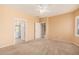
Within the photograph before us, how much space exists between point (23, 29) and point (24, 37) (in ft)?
0.78

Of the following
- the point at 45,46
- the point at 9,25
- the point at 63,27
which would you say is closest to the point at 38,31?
the point at 45,46

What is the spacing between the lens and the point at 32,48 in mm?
3230

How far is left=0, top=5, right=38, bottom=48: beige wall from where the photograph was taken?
3188 mm

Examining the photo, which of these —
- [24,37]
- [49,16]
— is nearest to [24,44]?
[24,37]

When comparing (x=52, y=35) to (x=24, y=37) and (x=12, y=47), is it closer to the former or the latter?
(x=24, y=37)

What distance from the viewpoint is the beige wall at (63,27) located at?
10.3 ft

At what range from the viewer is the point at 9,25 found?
133 inches

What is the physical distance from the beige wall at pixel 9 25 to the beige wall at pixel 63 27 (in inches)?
20.4

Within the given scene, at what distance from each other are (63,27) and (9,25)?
Answer: 5.11 feet

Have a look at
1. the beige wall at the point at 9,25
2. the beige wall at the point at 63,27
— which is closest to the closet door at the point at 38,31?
the beige wall at the point at 9,25

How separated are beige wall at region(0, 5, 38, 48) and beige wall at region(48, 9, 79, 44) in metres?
0.52

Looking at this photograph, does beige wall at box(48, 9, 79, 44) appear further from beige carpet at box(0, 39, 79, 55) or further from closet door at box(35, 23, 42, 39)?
closet door at box(35, 23, 42, 39)

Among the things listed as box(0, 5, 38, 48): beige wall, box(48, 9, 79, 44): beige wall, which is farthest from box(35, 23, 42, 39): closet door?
box(48, 9, 79, 44): beige wall
